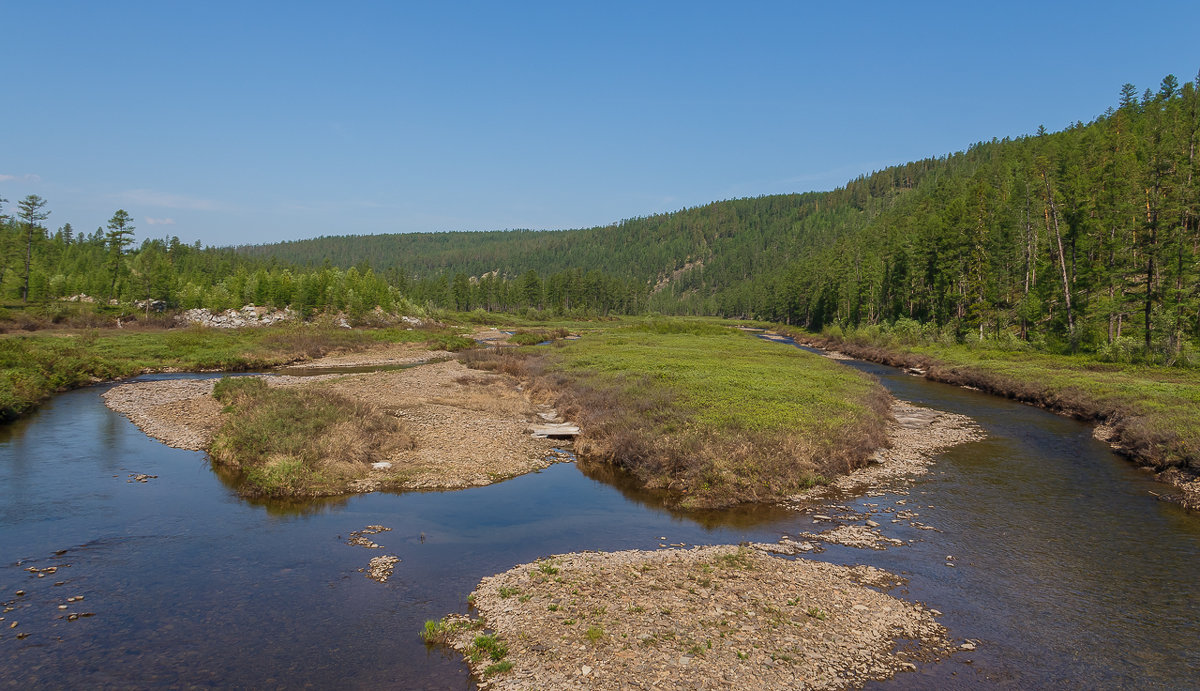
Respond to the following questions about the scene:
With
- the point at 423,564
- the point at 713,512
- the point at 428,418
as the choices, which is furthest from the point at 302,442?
the point at 713,512

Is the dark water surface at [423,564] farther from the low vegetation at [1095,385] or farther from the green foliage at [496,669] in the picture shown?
the low vegetation at [1095,385]

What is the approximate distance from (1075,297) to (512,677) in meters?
80.4

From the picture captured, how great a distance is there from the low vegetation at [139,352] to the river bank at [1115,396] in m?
60.5

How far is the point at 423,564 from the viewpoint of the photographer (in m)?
16.9

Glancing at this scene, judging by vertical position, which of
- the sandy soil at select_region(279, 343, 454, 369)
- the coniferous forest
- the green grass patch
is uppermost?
the coniferous forest

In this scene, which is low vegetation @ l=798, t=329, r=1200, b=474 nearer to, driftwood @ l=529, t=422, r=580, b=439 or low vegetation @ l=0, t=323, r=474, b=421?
driftwood @ l=529, t=422, r=580, b=439

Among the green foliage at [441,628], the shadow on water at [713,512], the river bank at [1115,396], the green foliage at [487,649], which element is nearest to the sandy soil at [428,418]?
the shadow on water at [713,512]

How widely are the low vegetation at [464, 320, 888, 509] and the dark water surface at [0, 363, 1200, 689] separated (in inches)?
73.9

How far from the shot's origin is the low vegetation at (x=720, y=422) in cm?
2367

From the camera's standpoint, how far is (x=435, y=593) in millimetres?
15133

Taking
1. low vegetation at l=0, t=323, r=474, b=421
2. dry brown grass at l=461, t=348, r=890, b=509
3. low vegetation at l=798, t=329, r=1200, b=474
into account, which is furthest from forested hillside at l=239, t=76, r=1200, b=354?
low vegetation at l=0, t=323, r=474, b=421

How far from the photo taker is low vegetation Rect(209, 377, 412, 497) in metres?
23.2

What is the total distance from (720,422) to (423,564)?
15.6 metres

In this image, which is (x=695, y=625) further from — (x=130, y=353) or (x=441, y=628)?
(x=130, y=353)
